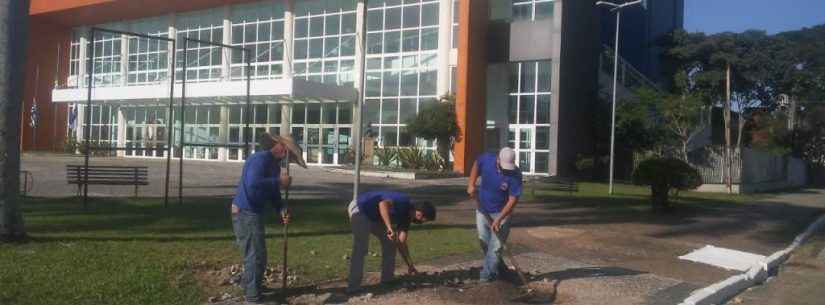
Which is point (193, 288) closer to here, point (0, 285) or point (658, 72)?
point (0, 285)

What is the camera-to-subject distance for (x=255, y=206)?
21.4 feet

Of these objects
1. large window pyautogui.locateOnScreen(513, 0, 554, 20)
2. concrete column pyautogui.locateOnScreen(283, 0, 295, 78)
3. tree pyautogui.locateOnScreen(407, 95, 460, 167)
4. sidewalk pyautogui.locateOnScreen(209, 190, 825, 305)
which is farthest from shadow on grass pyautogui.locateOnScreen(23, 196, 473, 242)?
concrete column pyautogui.locateOnScreen(283, 0, 295, 78)

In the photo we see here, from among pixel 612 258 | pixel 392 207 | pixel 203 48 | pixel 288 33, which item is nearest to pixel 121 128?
pixel 203 48

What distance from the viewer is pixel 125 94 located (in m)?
39.1

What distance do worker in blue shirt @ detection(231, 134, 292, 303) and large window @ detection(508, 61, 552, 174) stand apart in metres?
27.2

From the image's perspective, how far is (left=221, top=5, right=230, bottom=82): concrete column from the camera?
131 feet

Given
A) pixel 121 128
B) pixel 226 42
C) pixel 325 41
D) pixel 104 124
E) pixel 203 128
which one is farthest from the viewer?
pixel 104 124

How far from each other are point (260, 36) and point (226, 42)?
7.32 feet

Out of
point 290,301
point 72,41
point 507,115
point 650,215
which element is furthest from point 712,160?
point 72,41

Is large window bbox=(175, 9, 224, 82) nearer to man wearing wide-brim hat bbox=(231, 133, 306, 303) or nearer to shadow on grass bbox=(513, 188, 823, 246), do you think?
shadow on grass bbox=(513, 188, 823, 246)

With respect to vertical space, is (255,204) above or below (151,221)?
above

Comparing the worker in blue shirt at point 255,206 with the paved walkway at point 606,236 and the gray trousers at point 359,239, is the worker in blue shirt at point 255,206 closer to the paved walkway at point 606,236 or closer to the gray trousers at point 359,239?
the gray trousers at point 359,239

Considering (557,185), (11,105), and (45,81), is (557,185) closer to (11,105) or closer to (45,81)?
(11,105)

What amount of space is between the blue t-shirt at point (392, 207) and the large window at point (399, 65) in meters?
26.2
